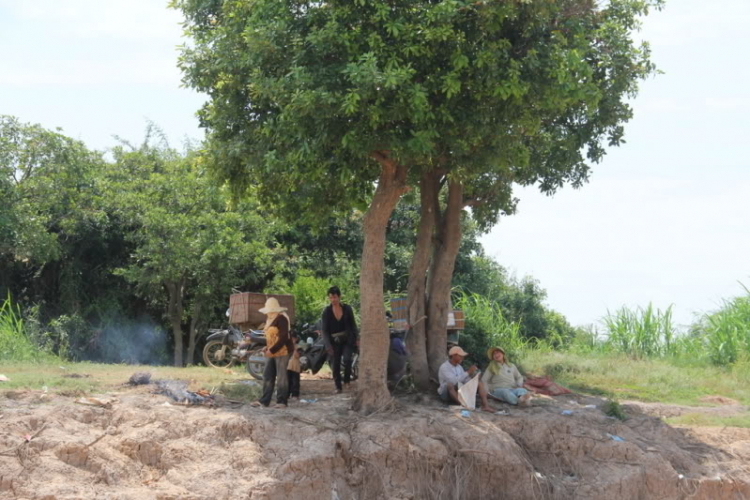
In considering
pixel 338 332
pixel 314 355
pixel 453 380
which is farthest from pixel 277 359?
pixel 453 380

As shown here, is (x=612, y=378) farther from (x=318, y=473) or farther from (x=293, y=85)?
(x=293, y=85)

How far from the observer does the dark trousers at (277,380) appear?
1067cm

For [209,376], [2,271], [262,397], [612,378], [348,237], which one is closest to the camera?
[262,397]

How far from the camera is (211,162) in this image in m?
12.1

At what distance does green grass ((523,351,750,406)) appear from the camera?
48.9 feet

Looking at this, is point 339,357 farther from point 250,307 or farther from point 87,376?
point 87,376

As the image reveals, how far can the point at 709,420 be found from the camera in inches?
500

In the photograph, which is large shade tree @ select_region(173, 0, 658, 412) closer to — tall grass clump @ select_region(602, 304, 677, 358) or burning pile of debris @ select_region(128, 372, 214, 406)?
burning pile of debris @ select_region(128, 372, 214, 406)

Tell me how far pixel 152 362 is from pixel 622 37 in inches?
512

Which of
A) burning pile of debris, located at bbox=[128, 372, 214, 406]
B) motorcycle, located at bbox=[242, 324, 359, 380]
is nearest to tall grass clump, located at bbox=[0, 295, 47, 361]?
burning pile of debris, located at bbox=[128, 372, 214, 406]

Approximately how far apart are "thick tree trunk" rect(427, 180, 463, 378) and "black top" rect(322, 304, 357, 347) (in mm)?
1528

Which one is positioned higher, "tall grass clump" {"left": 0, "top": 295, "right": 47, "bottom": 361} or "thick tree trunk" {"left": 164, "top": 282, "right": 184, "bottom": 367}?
"thick tree trunk" {"left": 164, "top": 282, "right": 184, "bottom": 367}

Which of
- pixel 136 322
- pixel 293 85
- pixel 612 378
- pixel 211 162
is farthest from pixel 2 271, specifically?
pixel 612 378

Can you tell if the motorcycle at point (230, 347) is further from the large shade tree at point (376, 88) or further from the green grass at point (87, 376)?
the large shade tree at point (376, 88)
